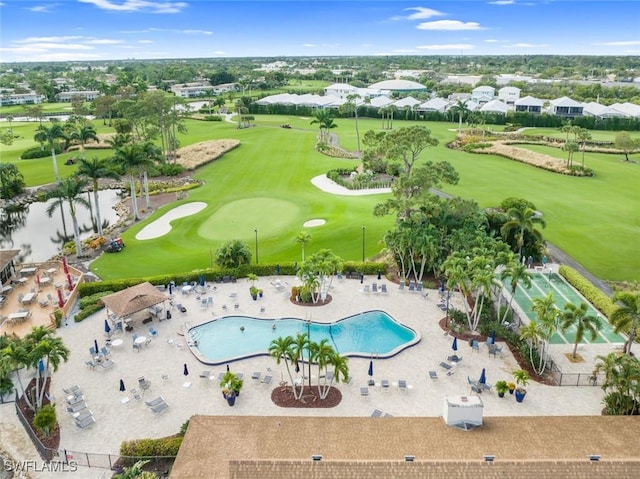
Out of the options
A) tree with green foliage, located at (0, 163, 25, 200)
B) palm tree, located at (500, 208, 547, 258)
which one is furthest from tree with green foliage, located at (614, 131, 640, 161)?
tree with green foliage, located at (0, 163, 25, 200)

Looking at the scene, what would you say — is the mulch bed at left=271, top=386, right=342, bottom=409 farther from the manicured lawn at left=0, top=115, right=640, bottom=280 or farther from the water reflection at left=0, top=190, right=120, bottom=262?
the water reflection at left=0, top=190, right=120, bottom=262

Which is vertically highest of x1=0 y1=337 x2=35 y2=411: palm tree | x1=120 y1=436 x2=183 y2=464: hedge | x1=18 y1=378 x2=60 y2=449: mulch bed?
x1=0 y1=337 x2=35 y2=411: palm tree

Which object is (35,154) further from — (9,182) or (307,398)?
(307,398)

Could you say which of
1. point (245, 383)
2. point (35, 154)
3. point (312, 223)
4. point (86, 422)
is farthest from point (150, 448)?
point (35, 154)

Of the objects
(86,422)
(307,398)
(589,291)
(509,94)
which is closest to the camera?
(86,422)

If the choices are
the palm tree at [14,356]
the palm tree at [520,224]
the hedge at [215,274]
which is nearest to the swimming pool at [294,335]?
the hedge at [215,274]
